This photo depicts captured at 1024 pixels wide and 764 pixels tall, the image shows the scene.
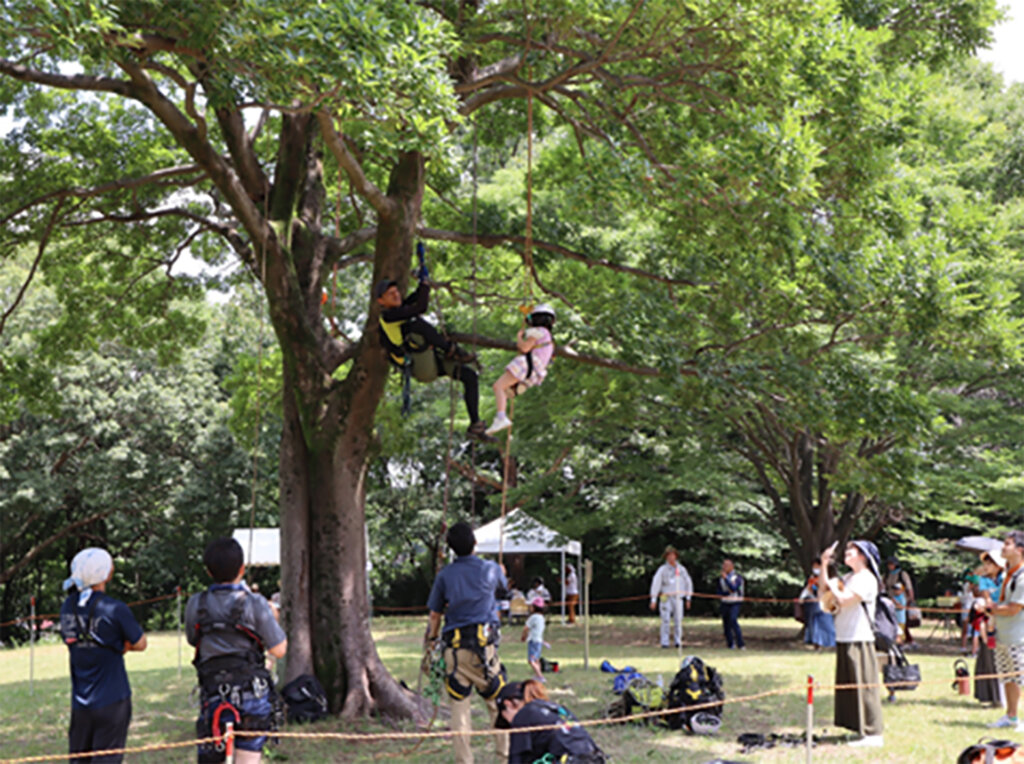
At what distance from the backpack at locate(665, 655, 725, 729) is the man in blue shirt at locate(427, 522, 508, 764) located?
289 centimetres

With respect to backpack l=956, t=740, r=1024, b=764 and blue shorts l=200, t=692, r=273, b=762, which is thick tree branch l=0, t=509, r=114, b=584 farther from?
backpack l=956, t=740, r=1024, b=764

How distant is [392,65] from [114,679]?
14.8ft

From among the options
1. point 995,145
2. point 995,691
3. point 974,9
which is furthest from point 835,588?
point 995,145

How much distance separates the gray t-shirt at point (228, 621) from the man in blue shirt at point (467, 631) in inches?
64.4

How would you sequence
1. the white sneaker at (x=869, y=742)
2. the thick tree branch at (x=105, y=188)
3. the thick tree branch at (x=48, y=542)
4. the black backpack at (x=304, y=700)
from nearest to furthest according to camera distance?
the white sneaker at (x=869, y=742) < the black backpack at (x=304, y=700) < the thick tree branch at (x=105, y=188) < the thick tree branch at (x=48, y=542)

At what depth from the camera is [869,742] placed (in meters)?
8.26

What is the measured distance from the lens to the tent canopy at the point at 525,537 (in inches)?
852

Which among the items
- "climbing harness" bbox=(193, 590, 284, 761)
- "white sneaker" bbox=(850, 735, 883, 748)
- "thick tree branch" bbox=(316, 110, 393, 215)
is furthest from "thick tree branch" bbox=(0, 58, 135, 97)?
"white sneaker" bbox=(850, 735, 883, 748)

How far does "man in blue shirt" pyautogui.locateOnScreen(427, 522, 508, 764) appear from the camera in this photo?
681 centimetres

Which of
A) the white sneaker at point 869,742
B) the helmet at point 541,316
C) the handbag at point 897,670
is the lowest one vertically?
the white sneaker at point 869,742

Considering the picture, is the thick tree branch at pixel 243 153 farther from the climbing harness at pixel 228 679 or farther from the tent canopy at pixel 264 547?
the tent canopy at pixel 264 547

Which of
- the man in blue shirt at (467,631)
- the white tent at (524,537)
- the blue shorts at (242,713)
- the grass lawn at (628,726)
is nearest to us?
the blue shorts at (242,713)

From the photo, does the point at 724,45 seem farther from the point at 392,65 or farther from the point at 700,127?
the point at 392,65

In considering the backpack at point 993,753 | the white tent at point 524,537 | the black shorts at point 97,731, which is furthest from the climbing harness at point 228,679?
the white tent at point 524,537
